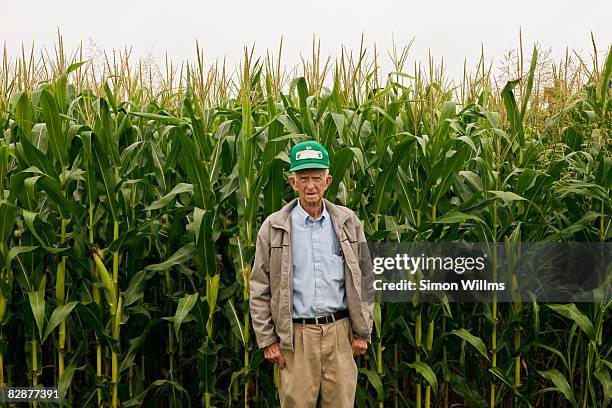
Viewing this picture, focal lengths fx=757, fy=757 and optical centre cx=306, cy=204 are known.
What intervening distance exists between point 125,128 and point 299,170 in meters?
2.05

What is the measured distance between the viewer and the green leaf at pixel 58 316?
5.01m

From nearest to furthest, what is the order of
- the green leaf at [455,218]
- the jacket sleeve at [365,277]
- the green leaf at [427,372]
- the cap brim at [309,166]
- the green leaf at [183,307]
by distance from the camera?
1. the cap brim at [309,166]
2. the jacket sleeve at [365,277]
3. the green leaf at [183,307]
4. the green leaf at [455,218]
5. the green leaf at [427,372]

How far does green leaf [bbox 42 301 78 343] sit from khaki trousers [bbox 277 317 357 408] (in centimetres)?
166

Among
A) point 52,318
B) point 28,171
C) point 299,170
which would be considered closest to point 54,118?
point 28,171

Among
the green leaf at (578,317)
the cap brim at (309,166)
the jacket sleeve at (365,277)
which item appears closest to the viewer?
the cap brim at (309,166)

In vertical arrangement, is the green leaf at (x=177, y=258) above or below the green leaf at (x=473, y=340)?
above

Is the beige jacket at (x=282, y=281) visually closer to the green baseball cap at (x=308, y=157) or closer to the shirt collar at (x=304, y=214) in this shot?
the shirt collar at (x=304, y=214)

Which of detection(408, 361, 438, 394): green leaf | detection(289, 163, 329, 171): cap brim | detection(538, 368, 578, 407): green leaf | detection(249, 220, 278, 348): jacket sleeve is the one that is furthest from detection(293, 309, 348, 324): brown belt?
detection(538, 368, 578, 407): green leaf

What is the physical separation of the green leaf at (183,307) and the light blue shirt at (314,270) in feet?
3.40

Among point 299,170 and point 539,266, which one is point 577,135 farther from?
point 299,170

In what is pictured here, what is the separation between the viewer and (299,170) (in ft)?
13.3

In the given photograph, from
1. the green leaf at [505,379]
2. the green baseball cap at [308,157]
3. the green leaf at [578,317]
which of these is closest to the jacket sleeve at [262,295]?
the green baseball cap at [308,157]

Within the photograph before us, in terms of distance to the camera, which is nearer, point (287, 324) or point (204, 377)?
point (287, 324)

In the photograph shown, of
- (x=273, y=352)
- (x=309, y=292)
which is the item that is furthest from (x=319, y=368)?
(x=309, y=292)
